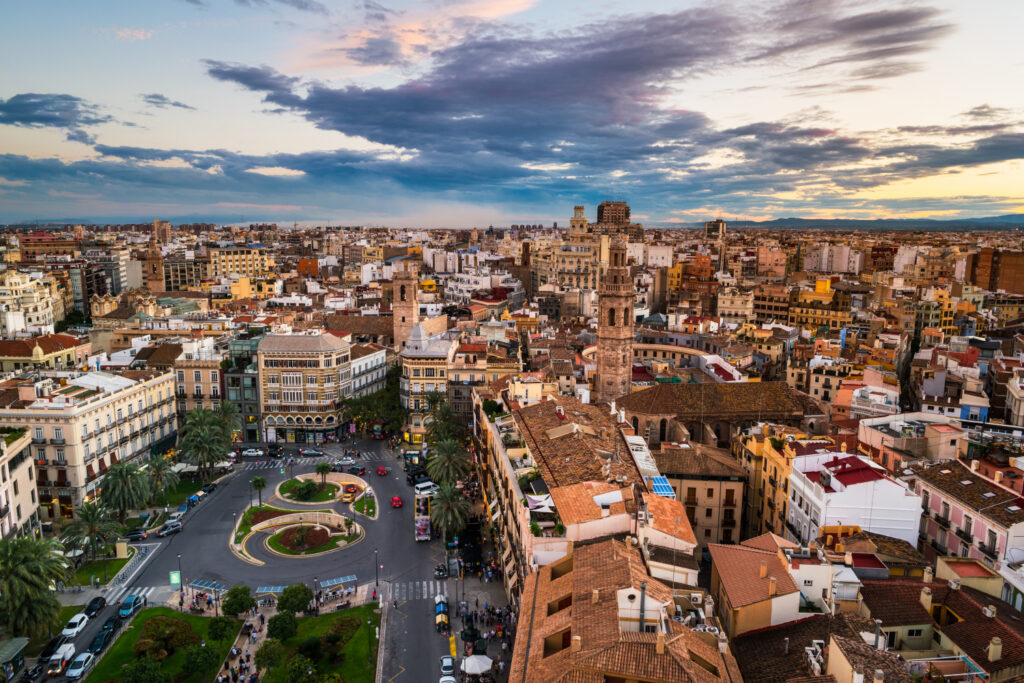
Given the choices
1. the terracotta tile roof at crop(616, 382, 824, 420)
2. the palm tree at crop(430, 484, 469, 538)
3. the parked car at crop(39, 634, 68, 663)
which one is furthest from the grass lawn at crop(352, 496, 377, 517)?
the terracotta tile roof at crop(616, 382, 824, 420)

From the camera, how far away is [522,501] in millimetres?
40031

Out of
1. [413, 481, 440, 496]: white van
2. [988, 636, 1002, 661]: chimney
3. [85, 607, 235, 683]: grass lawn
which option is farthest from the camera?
[413, 481, 440, 496]: white van

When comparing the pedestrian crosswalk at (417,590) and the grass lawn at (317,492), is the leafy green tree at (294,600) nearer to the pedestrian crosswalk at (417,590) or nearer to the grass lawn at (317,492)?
the pedestrian crosswalk at (417,590)

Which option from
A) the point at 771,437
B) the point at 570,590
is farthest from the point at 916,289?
the point at 570,590

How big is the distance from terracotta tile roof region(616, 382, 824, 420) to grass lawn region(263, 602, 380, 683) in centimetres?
3197

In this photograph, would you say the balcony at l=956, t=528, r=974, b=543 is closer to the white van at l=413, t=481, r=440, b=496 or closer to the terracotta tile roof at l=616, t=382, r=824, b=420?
the terracotta tile roof at l=616, t=382, r=824, b=420

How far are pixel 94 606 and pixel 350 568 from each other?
629 inches

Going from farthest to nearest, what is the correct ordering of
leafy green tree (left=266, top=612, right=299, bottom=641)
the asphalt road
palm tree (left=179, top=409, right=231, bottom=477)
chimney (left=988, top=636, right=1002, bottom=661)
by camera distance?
1. palm tree (left=179, top=409, right=231, bottom=477)
2. the asphalt road
3. leafy green tree (left=266, top=612, right=299, bottom=641)
4. chimney (left=988, top=636, right=1002, bottom=661)

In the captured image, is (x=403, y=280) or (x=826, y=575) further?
(x=403, y=280)

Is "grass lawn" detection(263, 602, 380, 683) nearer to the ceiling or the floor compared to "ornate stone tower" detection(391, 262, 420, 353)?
nearer to the floor

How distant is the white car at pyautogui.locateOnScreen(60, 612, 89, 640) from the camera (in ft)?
133

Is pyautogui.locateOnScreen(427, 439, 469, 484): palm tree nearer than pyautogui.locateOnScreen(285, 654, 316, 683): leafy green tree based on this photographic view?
No

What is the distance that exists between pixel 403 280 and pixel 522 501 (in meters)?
66.2

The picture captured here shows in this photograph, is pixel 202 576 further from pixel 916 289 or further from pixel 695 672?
pixel 916 289
